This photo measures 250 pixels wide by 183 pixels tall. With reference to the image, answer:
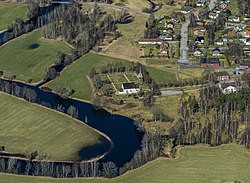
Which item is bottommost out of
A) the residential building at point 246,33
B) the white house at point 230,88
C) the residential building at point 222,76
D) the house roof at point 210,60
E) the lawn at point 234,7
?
the white house at point 230,88

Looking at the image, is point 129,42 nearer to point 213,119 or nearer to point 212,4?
point 212,4

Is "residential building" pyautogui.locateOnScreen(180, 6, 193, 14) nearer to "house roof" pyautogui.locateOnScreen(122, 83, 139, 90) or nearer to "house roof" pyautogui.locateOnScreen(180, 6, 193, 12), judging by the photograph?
"house roof" pyautogui.locateOnScreen(180, 6, 193, 12)

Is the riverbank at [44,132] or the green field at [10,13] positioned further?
the green field at [10,13]

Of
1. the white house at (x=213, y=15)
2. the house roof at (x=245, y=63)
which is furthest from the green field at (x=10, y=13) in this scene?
the house roof at (x=245, y=63)

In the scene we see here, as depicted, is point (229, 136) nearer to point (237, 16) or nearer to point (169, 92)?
point (169, 92)

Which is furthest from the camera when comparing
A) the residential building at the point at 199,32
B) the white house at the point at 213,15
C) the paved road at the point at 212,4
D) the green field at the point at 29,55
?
the paved road at the point at 212,4

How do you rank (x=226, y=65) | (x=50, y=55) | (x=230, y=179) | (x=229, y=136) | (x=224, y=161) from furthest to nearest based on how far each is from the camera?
(x=50, y=55), (x=226, y=65), (x=229, y=136), (x=224, y=161), (x=230, y=179)

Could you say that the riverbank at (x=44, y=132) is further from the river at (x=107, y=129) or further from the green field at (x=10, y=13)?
the green field at (x=10, y=13)

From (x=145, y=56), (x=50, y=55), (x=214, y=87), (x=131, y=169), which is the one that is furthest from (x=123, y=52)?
(x=131, y=169)
